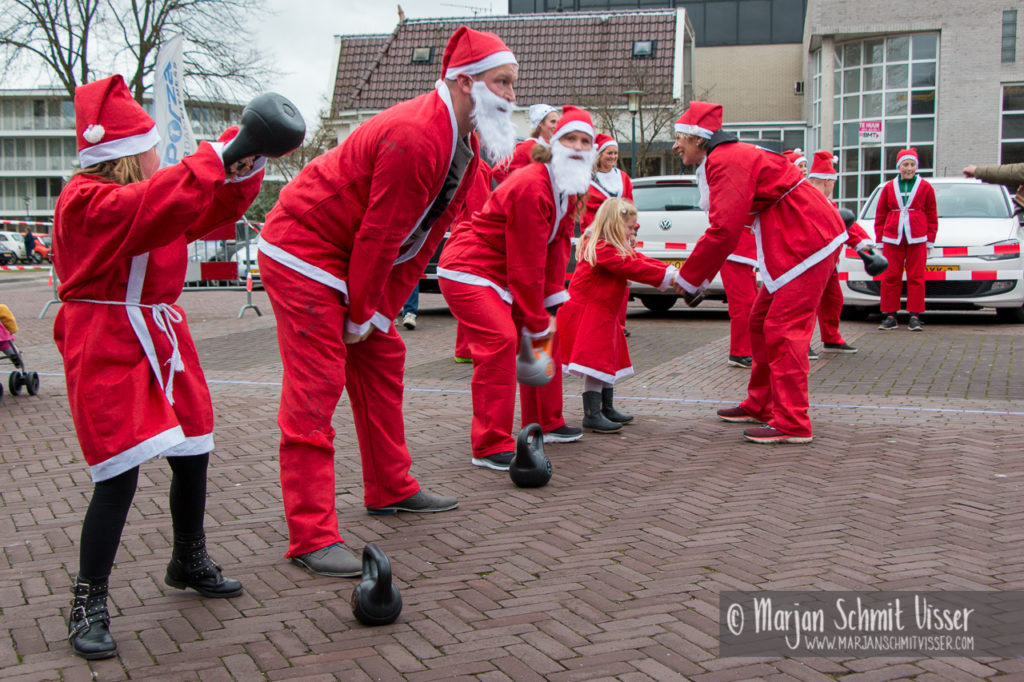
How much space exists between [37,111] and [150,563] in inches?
3758

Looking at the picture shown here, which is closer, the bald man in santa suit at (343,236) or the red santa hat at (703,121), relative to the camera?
the bald man in santa suit at (343,236)

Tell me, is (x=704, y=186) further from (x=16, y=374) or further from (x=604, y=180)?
(x=16, y=374)

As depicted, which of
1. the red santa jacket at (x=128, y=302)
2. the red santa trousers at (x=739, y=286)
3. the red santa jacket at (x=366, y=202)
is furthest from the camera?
the red santa trousers at (x=739, y=286)

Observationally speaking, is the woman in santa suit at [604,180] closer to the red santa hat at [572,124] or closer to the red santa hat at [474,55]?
the red santa hat at [572,124]

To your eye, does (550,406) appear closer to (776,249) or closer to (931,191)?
(776,249)

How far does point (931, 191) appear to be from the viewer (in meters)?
11.0

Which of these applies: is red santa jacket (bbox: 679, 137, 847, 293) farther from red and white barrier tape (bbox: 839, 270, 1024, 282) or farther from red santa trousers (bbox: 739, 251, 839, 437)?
red and white barrier tape (bbox: 839, 270, 1024, 282)

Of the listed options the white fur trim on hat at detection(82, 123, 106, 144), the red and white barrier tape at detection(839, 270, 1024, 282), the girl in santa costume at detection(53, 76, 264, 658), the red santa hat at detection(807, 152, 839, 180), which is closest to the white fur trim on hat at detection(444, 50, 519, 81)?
the girl in santa costume at detection(53, 76, 264, 658)

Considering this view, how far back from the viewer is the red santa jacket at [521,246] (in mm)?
5086

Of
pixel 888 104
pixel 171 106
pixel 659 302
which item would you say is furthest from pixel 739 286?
pixel 888 104

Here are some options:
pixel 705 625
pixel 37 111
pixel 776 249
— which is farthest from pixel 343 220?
pixel 37 111

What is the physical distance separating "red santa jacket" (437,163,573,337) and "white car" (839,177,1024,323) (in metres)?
7.23

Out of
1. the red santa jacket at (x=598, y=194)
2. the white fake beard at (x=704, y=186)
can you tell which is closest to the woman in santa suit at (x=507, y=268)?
the white fake beard at (x=704, y=186)

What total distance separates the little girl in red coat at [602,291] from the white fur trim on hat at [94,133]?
3552 millimetres
